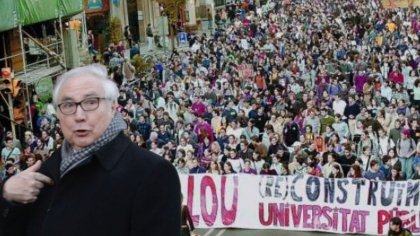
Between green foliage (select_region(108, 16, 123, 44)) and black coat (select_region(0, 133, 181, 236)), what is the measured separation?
34088 mm

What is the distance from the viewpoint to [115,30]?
3672 cm

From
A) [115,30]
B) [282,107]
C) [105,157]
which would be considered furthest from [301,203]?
[115,30]

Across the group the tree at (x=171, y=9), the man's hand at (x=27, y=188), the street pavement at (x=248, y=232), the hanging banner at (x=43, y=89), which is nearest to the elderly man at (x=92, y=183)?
the man's hand at (x=27, y=188)

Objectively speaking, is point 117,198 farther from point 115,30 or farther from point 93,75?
point 115,30

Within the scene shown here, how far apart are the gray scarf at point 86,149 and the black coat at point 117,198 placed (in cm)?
2

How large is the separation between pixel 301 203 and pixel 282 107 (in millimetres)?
6179

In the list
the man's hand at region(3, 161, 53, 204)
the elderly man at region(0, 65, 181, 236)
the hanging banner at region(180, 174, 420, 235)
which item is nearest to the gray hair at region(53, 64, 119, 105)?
the elderly man at region(0, 65, 181, 236)

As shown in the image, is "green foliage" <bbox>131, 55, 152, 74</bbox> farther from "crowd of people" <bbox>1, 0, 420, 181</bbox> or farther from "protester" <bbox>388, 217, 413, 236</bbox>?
"protester" <bbox>388, 217, 413, 236</bbox>

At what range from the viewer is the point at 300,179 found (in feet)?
46.9

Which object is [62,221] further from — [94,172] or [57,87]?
[57,87]

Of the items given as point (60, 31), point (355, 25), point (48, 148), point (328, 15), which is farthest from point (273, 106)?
point (328, 15)

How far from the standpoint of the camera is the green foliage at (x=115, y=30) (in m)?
36.5

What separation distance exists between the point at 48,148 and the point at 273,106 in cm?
574

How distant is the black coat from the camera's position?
105 inches
